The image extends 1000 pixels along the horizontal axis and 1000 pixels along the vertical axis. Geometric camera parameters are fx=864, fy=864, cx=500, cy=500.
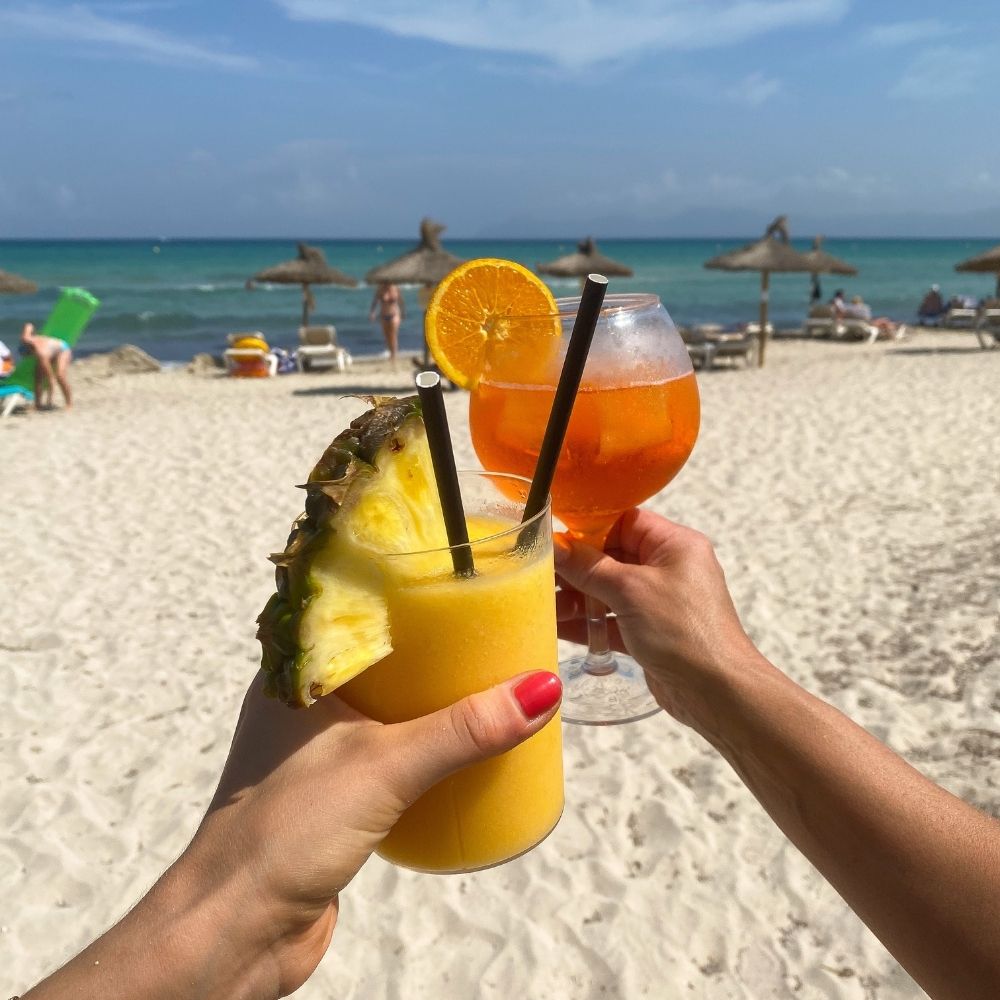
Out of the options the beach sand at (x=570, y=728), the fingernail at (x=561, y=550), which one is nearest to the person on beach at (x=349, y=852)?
the fingernail at (x=561, y=550)

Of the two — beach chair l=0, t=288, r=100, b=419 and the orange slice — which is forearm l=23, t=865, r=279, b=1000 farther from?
beach chair l=0, t=288, r=100, b=419

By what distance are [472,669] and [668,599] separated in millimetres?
691

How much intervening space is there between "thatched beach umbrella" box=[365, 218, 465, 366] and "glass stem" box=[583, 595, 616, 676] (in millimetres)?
13109

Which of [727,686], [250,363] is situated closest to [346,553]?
[727,686]

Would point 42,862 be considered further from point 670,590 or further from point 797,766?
point 797,766

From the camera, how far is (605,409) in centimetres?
167

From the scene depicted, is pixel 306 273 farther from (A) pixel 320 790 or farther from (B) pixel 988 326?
(A) pixel 320 790

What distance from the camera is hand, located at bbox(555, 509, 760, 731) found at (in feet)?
5.72

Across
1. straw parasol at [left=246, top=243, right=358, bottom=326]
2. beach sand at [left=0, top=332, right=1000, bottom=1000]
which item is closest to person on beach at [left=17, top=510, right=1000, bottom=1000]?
beach sand at [left=0, top=332, right=1000, bottom=1000]

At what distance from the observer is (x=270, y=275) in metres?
17.5

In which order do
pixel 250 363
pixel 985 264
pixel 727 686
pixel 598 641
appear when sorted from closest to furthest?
pixel 727 686 < pixel 598 641 < pixel 250 363 < pixel 985 264

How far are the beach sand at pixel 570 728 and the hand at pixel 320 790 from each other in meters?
1.49

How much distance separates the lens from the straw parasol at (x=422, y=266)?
593 inches

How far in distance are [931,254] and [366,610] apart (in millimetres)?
100636
